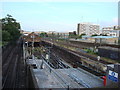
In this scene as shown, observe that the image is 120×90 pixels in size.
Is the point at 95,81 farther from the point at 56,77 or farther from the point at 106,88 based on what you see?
the point at 106,88

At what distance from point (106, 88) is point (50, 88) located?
0.93 m

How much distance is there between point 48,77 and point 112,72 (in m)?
1.34

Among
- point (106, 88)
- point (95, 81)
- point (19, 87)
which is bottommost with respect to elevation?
point (19, 87)

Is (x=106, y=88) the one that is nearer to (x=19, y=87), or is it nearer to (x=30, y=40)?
(x=19, y=87)

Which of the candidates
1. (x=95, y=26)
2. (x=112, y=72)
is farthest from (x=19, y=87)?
(x=95, y=26)

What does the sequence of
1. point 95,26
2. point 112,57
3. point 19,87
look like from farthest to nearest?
1. point 95,26
2. point 112,57
3. point 19,87

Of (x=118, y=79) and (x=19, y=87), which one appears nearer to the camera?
(x=118, y=79)

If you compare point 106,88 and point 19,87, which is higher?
point 106,88

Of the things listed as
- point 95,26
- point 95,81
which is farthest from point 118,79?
point 95,26

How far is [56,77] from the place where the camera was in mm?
3631

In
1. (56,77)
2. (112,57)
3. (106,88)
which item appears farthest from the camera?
(112,57)

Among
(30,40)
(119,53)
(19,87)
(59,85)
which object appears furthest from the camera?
(30,40)

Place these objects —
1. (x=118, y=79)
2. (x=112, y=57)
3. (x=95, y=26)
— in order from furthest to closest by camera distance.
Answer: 1. (x=95, y=26)
2. (x=112, y=57)
3. (x=118, y=79)

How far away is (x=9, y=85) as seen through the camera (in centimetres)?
599
